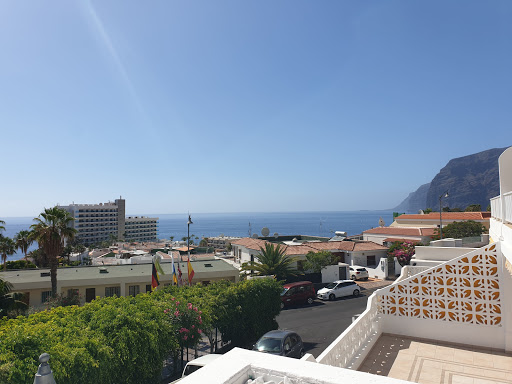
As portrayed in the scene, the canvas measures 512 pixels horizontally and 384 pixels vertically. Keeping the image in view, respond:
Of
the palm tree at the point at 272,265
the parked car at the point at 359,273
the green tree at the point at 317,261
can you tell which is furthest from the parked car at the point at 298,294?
the parked car at the point at 359,273

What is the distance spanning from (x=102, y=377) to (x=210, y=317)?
205 inches

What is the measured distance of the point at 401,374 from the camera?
8.34m

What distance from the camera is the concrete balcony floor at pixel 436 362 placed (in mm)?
8180

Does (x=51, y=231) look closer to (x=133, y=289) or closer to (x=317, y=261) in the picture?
(x=133, y=289)

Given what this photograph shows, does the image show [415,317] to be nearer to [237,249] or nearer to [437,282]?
[437,282]

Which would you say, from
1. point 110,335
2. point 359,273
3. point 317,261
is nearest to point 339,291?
point 317,261

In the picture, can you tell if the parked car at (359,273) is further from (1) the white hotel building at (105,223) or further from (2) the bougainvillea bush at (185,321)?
(1) the white hotel building at (105,223)

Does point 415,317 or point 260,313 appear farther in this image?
point 260,313

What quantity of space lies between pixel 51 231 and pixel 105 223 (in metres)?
146

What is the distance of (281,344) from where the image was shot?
12.3 meters

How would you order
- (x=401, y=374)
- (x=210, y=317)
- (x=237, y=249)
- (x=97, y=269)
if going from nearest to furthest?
1. (x=401, y=374)
2. (x=210, y=317)
3. (x=97, y=269)
4. (x=237, y=249)

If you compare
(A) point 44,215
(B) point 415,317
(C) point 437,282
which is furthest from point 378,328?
(A) point 44,215

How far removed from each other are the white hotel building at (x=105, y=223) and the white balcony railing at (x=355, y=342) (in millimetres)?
152110

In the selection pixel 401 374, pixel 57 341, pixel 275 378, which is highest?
pixel 275 378
